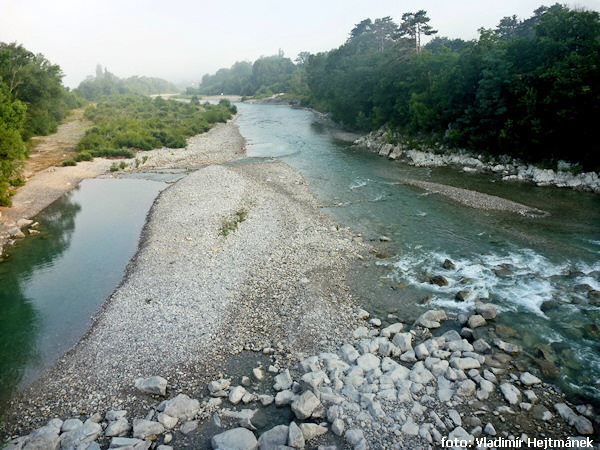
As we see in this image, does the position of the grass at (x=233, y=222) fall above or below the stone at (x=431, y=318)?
above

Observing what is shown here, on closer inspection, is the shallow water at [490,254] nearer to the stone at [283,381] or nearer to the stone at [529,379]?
the stone at [529,379]

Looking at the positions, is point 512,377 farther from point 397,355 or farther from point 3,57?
point 3,57

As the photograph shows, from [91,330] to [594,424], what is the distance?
16.8 meters

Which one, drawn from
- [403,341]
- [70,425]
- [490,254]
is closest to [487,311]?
[403,341]

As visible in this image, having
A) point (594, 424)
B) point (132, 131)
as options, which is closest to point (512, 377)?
point (594, 424)

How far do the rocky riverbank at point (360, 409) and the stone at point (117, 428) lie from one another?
0.03m

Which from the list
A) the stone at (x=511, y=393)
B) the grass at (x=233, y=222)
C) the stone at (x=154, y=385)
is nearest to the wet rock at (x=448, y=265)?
the stone at (x=511, y=393)

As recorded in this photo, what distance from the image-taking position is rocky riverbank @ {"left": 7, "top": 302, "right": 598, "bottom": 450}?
9.27 m

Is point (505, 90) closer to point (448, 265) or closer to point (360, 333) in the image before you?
point (448, 265)

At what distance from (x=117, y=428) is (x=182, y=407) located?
66.1 inches

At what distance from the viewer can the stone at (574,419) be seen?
30.8 feet

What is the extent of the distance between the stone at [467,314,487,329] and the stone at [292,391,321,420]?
7056 millimetres

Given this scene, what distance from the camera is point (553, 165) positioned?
3002cm

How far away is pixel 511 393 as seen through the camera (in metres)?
10.5
